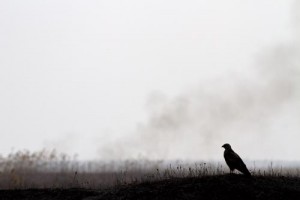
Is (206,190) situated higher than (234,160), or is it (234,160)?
(234,160)

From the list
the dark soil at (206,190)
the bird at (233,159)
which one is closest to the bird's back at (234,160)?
the bird at (233,159)

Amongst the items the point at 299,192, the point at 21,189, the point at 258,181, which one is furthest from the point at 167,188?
the point at 21,189

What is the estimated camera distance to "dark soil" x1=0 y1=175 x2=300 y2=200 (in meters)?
14.8

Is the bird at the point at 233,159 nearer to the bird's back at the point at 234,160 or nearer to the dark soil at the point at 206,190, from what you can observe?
the bird's back at the point at 234,160

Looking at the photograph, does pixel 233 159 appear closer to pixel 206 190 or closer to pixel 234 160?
pixel 234 160

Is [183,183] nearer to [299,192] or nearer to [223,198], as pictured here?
[223,198]

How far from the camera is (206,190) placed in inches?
588

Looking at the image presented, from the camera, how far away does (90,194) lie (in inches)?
661

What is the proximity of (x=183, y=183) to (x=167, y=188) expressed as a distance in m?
0.57

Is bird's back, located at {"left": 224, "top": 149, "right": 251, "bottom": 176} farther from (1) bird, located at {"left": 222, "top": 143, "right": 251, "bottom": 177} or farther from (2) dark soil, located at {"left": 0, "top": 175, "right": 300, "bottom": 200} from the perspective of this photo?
(2) dark soil, located at {"left": 0, "top": 175, "right": 300, "bottom": 200}

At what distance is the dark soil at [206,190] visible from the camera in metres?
14.8

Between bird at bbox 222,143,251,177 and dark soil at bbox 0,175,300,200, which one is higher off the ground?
bird at bbox 222,143,251,177

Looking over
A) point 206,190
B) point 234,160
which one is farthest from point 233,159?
point 206,190

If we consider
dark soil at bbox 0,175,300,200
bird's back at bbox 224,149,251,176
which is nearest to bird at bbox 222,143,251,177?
bird's back at bbox 224,149,251,176
